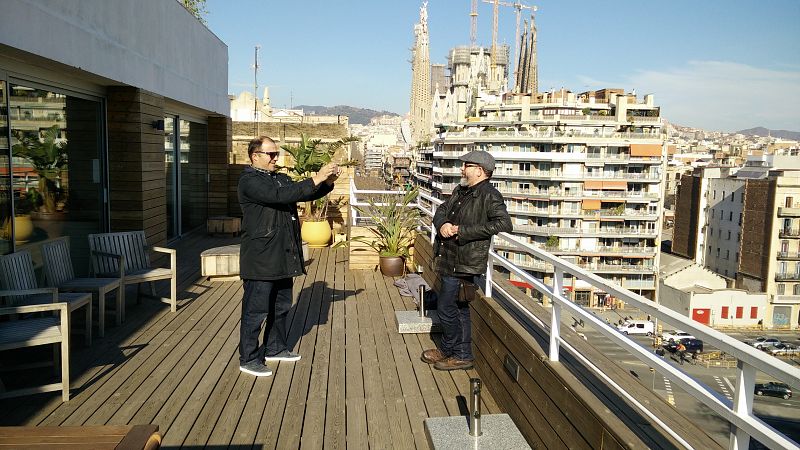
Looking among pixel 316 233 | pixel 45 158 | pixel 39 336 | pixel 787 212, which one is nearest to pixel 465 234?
pixel 39 336

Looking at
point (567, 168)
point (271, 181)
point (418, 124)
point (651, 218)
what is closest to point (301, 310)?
point (271, 181)

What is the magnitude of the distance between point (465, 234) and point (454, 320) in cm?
72

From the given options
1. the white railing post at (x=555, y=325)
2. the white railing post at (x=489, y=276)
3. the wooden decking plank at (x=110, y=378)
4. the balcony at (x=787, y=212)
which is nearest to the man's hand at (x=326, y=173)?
the white railing post at (x=489, y=276)

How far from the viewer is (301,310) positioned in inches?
248

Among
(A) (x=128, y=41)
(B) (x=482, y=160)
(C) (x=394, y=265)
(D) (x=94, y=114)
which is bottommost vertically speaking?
(C) (x=394, y=265)

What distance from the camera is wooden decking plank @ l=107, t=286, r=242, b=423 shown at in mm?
3834

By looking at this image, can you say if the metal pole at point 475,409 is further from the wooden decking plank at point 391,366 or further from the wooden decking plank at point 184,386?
the wooden decking plank at point 184,386

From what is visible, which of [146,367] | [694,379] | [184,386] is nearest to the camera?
[694,379]

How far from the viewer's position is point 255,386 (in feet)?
13.8

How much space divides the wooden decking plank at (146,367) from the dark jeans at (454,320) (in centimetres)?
203

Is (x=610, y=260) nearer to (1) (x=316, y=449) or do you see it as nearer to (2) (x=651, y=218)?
(2) (x=651, y=218)

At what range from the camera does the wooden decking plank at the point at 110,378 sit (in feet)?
12.0

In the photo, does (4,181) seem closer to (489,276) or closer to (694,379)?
(489,276)

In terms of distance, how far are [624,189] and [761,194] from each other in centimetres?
1333
